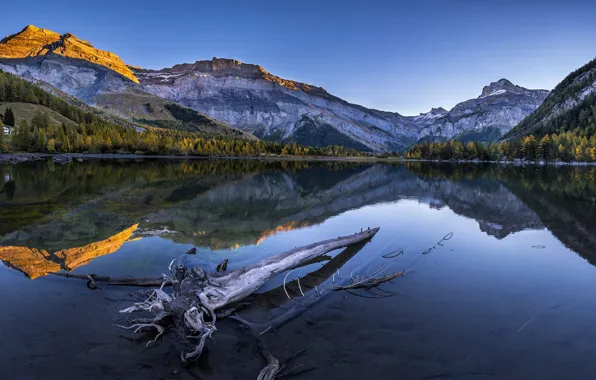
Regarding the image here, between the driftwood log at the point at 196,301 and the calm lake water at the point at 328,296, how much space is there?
1.83ft

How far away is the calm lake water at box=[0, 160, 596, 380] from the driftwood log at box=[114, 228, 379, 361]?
559mm

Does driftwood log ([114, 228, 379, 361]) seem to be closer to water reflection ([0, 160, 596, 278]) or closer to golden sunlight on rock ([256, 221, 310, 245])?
water reflection ([0, 160, 596, 278])

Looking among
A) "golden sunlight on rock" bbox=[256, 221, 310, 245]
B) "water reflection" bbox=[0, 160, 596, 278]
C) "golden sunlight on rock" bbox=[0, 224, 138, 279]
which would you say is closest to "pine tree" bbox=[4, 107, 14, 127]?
"water reflection" bbox=[0, 160, 596, 278]

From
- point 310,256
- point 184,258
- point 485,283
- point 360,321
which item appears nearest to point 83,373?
point 360,321

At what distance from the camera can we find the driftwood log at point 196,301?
12.0 m

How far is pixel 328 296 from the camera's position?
16.3 metres

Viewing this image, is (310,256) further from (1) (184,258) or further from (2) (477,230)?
(2) (477,230)

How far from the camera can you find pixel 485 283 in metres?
18.3

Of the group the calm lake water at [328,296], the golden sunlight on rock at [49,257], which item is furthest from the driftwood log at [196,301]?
the golden sunlight on rock at [49,257]

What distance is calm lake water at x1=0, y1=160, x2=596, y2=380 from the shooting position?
10805mm

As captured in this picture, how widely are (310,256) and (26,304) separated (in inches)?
537

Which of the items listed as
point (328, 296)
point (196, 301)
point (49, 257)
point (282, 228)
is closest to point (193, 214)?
point (282, 228)

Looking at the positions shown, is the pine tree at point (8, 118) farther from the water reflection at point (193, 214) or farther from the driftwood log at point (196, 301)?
the driftwood log at point (196, 301)

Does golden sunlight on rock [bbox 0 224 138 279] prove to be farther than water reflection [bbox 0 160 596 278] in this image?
No
